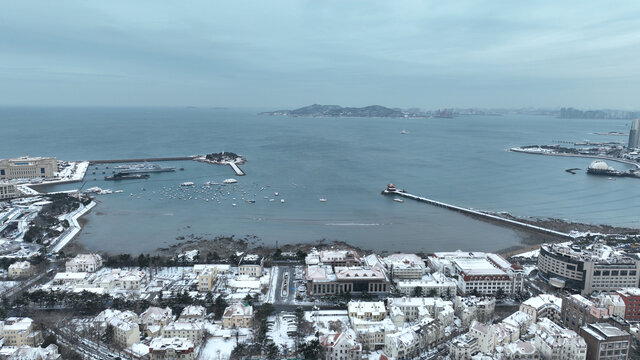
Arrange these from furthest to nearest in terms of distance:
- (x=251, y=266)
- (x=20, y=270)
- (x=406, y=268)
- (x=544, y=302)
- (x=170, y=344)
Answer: (x=406, y=268) < (x=251, y=266) < (x=20, y=270) < (x=544, y=302) < (x=170, y=344)

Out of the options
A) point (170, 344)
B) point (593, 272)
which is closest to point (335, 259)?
point (170, 344)

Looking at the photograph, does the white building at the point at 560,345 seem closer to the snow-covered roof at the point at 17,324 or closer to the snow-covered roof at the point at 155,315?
the snow-covered roof at the point at 155,315

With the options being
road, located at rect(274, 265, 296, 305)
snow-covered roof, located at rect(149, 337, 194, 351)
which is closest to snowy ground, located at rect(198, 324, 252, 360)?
snow-covered roof, located at rect(149, 337, 194, 351)

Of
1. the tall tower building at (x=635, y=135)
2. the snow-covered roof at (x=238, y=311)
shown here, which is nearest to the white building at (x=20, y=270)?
the snow-covered roof at (x=238, y=311)

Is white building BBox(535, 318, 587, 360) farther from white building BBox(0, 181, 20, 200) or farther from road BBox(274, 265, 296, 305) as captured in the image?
white building BBox(0, 181, 20, 200)

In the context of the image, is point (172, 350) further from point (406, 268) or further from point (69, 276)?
point (406, 268)
